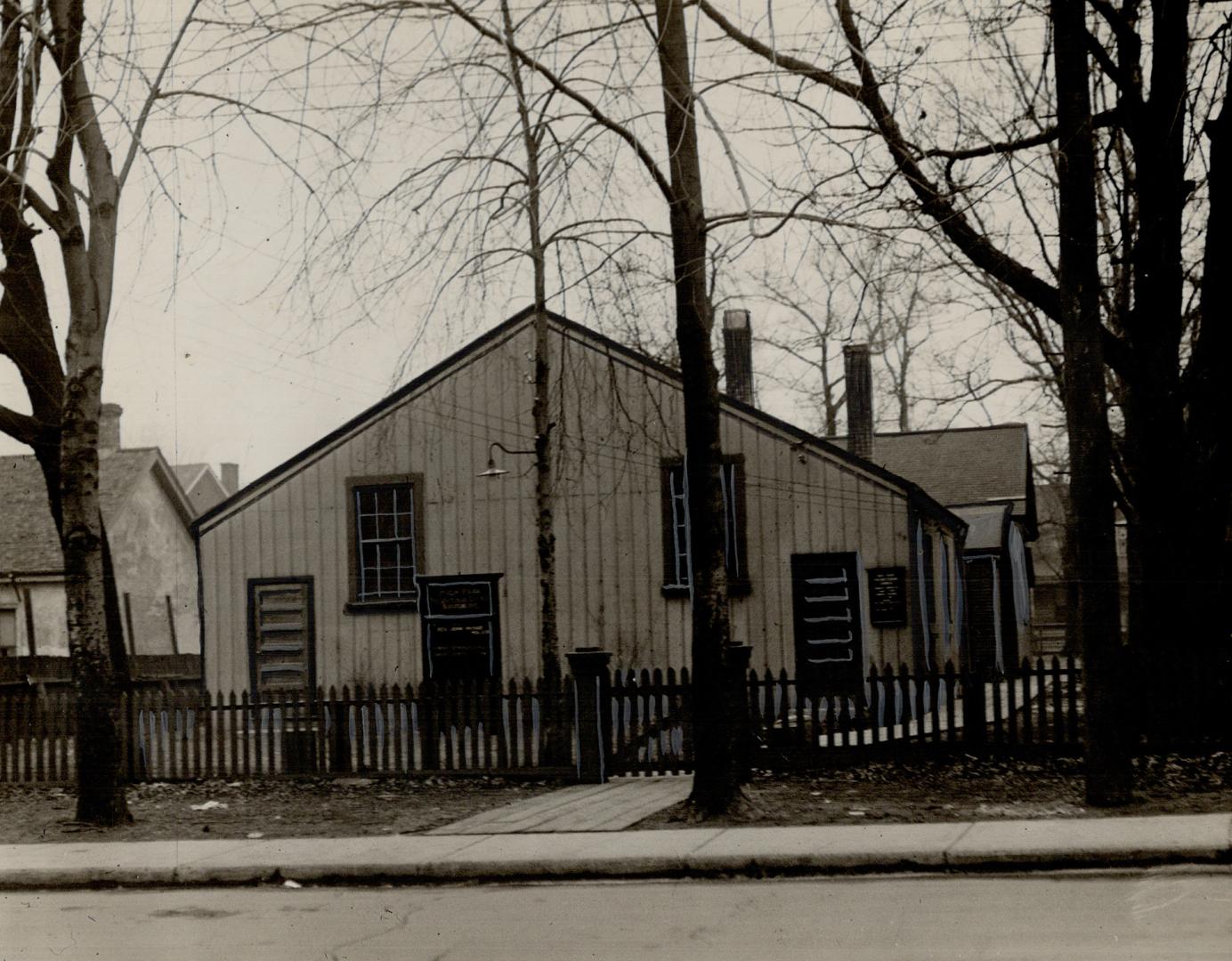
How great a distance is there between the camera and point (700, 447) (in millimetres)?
12172

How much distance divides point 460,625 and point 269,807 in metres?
8.19

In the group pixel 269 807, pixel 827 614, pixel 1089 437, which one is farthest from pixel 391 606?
pixel 1089 437

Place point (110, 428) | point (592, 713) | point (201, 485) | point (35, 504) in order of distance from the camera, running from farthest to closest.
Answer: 1. point (201, 485)
2. point (110, 428)
3. point (35, 504)
4. point (592, 713)

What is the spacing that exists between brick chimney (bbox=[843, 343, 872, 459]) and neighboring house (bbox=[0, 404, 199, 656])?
713 inches

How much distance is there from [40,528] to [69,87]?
28.1 m

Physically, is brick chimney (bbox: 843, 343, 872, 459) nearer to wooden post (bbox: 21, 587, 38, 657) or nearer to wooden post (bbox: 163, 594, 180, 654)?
wooden post (bbox: 163, 594, 180, 654)

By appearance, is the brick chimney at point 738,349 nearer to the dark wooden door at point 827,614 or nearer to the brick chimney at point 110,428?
the dark wooden door at point 827,614

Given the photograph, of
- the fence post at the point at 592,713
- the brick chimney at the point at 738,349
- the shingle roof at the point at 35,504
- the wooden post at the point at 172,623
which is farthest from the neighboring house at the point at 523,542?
the shingle roof at the point at 35,504

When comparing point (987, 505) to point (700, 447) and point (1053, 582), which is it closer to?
point (700, 447)

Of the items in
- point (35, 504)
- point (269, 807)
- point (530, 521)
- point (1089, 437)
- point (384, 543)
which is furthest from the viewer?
point (35, 504)

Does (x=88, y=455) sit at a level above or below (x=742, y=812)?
above

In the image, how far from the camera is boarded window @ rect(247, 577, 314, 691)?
23.3m

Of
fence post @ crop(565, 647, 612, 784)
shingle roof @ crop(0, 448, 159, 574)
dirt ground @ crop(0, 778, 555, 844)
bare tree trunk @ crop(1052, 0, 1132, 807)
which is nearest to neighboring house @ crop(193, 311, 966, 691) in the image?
fence post @ crop(565, 647, 612, 784)

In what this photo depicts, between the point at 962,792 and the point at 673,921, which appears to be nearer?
the point at 673,921
